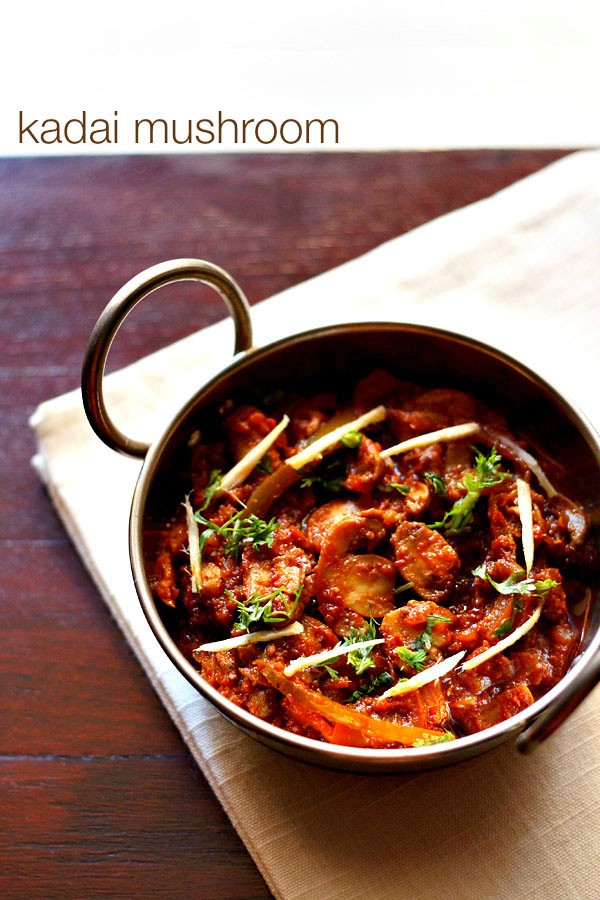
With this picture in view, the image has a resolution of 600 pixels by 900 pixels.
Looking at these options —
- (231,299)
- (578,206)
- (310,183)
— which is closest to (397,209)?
(310,183)

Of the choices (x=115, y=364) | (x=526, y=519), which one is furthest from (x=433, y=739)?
(x=115, y=364)

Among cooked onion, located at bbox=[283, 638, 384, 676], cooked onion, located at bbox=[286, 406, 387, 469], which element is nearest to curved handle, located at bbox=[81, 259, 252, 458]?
cooked onion, located at bbox=[286, 406, 387, 469]

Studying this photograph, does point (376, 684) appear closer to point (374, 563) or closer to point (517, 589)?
point (374, 563)

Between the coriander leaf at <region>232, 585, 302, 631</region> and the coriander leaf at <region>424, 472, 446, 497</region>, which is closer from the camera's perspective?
the coriander leaf at <region>232, 585, 302, 631</region>

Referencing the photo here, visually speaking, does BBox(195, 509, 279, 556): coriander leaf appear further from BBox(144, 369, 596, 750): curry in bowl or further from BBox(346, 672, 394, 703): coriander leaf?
BBox(346, 672, 394, 703): coriander leaf

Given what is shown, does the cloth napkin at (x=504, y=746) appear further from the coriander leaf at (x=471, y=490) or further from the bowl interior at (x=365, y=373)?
the coriander leaf at (x=471, y=490)

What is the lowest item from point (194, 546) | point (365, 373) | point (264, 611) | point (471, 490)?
point (264, 611)

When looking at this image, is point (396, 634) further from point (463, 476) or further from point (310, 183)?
point (310, 183)
